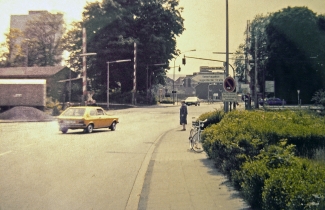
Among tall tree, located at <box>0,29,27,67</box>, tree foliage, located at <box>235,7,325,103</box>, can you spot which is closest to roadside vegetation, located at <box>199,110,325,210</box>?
tree foliage, located at <box>235,7,325,103</box>

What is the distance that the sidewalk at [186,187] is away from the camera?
7.57 metres

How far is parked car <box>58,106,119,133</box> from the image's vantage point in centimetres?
2377

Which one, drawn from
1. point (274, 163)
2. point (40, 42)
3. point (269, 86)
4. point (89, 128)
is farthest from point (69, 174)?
point (40, 42)

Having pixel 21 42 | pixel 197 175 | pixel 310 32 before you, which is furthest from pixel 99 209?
pixel 21 42

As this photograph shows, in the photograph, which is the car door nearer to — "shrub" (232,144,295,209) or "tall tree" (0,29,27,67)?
"shrub" (232,144,295,209)

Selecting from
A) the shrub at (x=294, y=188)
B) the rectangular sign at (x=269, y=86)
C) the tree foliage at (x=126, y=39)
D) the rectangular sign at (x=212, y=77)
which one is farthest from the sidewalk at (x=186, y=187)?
the tree foliage at (x=126, y=39)

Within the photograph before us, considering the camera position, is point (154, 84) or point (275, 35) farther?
point (154, 84)

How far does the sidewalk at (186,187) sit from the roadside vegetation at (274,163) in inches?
12.8

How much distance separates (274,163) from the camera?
22.0ft

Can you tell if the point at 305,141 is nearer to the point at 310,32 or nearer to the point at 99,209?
the point at 99,209

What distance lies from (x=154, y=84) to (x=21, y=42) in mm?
28083

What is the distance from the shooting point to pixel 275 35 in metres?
64.4

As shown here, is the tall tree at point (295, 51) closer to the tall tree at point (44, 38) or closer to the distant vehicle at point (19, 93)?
the distant vehicle at point (19, 93)

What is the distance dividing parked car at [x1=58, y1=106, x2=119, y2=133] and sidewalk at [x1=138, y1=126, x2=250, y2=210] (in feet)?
34.3
